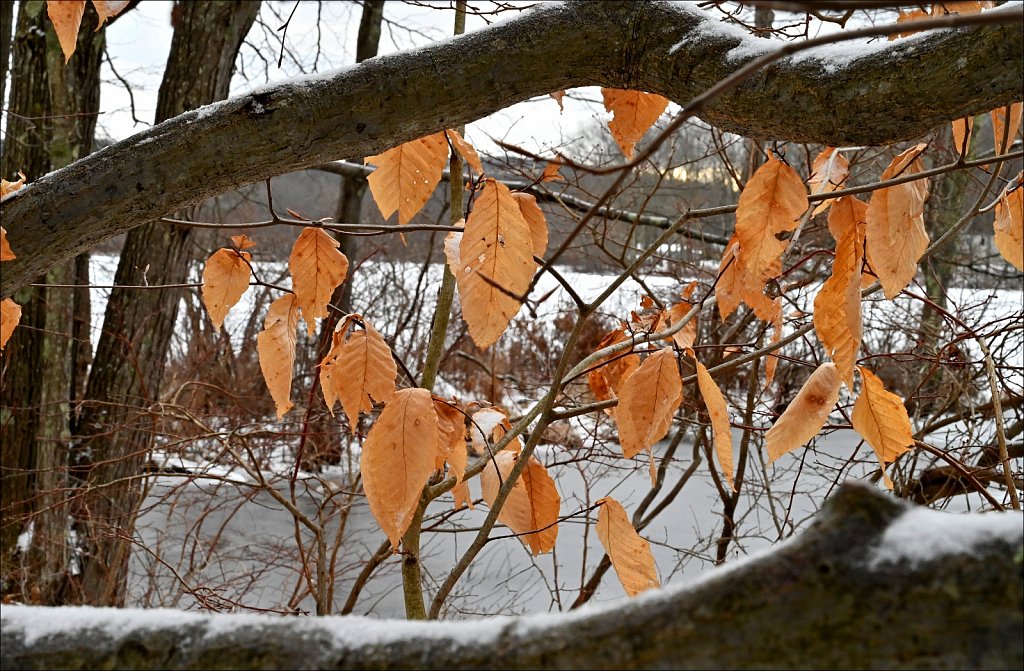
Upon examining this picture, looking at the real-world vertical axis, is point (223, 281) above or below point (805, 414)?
above

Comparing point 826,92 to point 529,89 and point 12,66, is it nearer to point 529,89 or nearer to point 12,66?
point 529,89

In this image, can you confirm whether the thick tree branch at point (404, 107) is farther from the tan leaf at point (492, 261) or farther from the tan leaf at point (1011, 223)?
the tan leaf at point (1011, 223)

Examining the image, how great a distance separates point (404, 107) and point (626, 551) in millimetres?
685

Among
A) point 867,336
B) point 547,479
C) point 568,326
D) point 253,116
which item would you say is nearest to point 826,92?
point 253,116

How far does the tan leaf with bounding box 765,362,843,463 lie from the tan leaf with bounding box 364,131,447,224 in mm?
614

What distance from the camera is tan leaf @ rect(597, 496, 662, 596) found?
1.09 metres

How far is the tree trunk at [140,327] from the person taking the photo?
313 cm

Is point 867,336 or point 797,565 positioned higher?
point 867,336

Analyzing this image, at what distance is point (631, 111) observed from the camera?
3.62 feet

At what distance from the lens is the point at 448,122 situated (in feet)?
2.81

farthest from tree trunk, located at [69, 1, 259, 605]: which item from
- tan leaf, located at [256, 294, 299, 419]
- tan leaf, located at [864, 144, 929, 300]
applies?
tan leaf, located at [864, 144, 929, 300]

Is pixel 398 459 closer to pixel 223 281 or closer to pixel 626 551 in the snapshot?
pixel 626 551

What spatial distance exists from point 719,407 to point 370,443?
0.43 meters

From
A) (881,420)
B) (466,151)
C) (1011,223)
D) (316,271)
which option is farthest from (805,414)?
(316,271)
